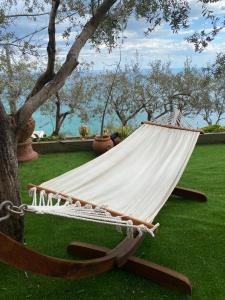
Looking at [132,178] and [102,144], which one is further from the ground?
[132,178]

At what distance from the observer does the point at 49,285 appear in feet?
7.39

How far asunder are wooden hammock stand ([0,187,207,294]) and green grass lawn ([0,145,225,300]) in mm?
66

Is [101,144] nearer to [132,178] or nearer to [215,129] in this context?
[215,129]

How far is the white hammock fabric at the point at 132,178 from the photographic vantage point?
2.13m

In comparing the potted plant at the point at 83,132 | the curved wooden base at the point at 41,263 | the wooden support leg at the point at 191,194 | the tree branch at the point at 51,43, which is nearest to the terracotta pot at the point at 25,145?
the potted plant at the point at 83,132

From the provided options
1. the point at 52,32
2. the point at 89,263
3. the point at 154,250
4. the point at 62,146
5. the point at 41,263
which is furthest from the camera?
the point at 62,146

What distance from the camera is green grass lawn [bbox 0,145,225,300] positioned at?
7.17ft

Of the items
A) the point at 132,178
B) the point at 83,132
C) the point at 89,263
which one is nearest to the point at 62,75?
the point at 132,178

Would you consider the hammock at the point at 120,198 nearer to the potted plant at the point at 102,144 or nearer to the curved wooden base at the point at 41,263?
the curved wooden base at the point at 41,263

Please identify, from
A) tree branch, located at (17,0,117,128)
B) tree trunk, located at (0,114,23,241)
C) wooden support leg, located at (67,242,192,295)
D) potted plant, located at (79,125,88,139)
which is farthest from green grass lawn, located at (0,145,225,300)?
potted plant, located at (79,125,88,139)

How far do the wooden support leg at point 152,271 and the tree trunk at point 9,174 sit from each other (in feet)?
1.61

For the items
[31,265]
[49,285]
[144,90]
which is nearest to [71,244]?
[49,285]

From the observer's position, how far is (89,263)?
5.91 feet

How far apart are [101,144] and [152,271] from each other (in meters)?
3.39
